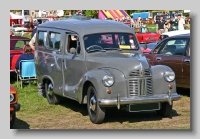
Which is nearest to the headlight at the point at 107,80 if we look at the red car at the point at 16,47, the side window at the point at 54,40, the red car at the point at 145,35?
the side window at the point at 54,40

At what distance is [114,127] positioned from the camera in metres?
8.55

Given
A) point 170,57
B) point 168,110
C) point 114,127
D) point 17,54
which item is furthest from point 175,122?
point 17,54

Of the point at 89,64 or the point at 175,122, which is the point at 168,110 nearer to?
the point at 175,122

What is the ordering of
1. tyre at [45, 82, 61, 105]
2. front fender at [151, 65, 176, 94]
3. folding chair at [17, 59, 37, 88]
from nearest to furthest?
front fender at [151, 65, 176, 94] < tyre at [45, 82, 61, 105] < folding chair at [17, 59, 37, 88]

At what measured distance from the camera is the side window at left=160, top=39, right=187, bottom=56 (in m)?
11.0

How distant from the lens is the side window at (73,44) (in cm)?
946

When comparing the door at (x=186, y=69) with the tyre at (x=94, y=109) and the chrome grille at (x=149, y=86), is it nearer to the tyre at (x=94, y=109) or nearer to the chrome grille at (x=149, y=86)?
the chrome grille at (x=149, y=86)

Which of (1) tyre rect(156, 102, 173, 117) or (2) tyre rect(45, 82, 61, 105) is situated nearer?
(1) tyre rect(156, 102, 173, 117)

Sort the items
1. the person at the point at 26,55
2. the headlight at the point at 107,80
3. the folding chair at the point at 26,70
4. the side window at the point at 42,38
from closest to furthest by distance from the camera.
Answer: the headlight at the point at 107,80, the side window at the point at 42,38, the folding chair at the point at 26,70, the person at the point at 26,55

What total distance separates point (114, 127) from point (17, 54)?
572 centimetres

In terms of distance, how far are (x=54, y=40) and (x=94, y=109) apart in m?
2.25

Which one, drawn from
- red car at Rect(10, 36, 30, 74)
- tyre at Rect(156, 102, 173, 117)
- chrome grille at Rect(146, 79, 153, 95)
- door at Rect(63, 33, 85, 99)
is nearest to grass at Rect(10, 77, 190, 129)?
tyre at Rect(156, 102, 173, 117)

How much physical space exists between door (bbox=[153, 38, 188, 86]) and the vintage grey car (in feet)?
5.55

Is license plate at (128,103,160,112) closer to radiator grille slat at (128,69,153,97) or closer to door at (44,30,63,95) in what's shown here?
radiator grille slat at (128,69,153,97)
